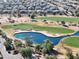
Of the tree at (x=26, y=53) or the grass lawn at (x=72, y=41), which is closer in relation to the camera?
the tree at (x=26, y=53)

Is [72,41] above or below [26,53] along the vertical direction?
below

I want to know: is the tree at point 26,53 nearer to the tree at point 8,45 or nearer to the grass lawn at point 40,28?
the tree at point 8,45

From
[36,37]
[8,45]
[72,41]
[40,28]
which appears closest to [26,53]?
[8,45]

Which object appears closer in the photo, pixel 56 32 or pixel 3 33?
pixel 3 33

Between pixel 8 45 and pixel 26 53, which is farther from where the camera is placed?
pixel 8 45

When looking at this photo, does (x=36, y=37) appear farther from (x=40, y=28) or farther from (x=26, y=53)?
(x=26, y=53)

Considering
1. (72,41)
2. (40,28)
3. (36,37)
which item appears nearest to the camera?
(72,41)

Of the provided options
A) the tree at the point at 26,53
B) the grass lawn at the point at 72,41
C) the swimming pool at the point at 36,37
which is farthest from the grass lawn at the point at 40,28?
the tree at the point at 26,53

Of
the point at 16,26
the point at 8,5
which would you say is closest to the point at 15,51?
the point at 16,26

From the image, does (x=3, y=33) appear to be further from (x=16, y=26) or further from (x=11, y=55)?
(x=11, y=55)

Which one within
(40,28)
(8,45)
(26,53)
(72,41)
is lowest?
(72,41)

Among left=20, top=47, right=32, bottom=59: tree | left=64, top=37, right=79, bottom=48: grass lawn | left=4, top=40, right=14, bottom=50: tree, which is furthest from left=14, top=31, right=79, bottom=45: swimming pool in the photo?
left=20, top=47, right=32, bottom=59: tree
